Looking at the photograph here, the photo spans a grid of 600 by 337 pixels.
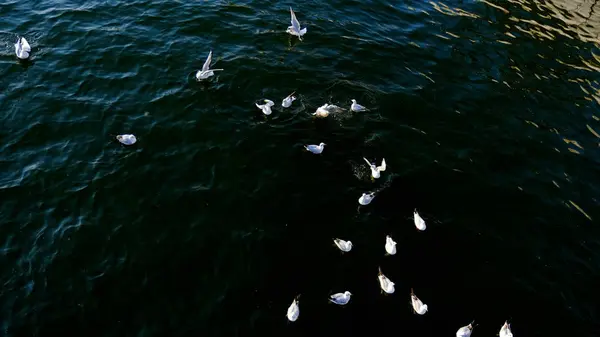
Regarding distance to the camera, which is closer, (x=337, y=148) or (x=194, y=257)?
(x=194, y=257)

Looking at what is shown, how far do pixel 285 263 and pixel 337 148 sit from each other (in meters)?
5.40

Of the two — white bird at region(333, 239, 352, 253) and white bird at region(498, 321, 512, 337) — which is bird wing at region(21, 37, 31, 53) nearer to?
white bird at region(333, 239, 352, 253)

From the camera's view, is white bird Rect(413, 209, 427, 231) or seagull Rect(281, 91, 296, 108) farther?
seagull Rect(281, 91, 296, 108)

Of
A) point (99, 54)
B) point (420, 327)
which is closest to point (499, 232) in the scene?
point (420, 327)

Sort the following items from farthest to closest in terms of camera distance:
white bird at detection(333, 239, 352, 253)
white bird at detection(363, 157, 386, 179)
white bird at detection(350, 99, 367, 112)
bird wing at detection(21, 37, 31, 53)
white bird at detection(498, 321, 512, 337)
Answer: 1. bird wing at detection(21, 37, 31, 53)
2. white bird at detection(350, 99, 367, 112)
3. white bird at detection(363, 157, 386, 179)
4. white bird at detection(333, 239, 352, 253)
5. white bird at detection(498, 321, 512, 337)

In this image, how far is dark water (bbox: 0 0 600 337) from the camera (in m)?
11.8

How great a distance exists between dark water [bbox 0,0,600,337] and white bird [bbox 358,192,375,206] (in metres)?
0.38

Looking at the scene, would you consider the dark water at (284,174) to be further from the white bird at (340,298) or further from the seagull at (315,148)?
the seagull at (315,148)

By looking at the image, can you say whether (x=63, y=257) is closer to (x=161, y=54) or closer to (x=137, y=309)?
(x=137, y=309)

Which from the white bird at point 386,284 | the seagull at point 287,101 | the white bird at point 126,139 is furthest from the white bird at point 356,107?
the white bird at point 126,139

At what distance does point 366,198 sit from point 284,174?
122 inches

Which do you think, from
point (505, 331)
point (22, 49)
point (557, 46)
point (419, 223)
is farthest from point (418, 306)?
point (22, 49)

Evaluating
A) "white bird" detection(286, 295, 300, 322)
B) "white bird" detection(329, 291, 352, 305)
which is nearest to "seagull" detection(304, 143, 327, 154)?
"white bird" detection(329, 291, 352, 305)

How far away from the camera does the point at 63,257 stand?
12406 millimetres
